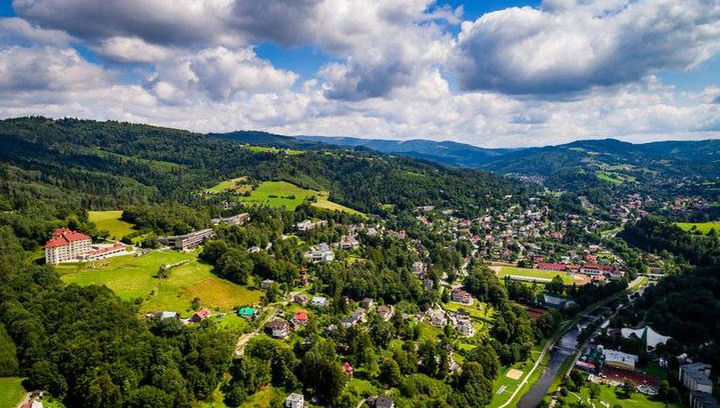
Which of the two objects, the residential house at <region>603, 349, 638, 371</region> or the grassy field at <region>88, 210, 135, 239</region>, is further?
the grassy field at <region>88, 210, 135, 239</region>

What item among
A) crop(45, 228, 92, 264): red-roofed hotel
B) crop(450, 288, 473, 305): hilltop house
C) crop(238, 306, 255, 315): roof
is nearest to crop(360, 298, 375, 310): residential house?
crop(238, 306, 255, 315): roof

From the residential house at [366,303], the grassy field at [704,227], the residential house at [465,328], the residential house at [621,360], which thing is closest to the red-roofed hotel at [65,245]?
the residential house at [366,303]

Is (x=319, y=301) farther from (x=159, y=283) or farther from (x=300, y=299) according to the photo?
(x=159, y=283)

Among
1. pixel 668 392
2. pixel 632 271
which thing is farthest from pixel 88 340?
pixel 632 271

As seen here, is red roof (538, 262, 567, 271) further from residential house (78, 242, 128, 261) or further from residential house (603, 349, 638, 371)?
residential house (78, 242, 128, 261)

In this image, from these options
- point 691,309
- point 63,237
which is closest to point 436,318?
point 691,309

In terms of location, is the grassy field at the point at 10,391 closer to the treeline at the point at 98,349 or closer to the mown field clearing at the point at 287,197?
the treeline at the point at 98,349
